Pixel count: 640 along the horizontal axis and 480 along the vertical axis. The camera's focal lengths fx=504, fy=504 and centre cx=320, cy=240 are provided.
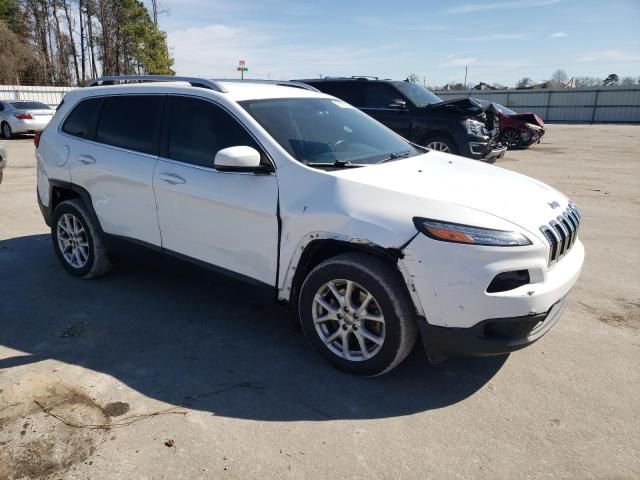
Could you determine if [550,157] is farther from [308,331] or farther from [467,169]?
[308,331]

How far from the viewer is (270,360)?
3406mm

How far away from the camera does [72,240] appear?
478 cm

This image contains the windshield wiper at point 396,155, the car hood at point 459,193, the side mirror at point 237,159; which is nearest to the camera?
the car hood at point 459,193

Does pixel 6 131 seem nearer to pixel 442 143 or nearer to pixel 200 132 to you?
pixel 442 143

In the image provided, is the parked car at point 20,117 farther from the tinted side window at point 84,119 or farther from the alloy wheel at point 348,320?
the alloy wheel at point 348,320

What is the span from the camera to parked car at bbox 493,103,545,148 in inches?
654

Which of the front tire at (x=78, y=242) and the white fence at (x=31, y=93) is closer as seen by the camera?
the front tire at (x=78, y=242)

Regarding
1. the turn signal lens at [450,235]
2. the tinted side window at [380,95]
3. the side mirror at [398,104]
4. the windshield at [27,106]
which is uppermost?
the tinted side window at [380,95]

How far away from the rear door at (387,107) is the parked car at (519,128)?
7340 millimetres

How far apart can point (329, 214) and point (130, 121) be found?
2.22m

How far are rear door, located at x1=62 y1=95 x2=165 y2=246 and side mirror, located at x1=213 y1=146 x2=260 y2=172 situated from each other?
3.27 ft

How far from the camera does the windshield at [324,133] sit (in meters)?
3.46

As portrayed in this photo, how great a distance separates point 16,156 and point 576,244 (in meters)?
14.3

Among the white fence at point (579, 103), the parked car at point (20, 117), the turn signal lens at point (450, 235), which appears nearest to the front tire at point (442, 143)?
the turn signal lens at point (450, 235)
